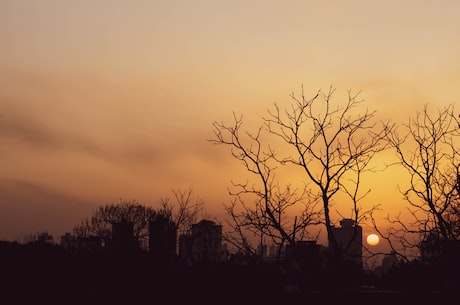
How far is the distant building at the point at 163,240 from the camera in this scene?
37.6m

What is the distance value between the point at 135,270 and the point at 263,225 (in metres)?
18.8

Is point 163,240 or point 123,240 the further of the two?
point 123,240

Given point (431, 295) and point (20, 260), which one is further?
point (20, 260)

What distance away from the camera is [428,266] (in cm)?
1220

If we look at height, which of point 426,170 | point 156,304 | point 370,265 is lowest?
point 156,304

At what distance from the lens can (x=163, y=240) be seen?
1594 inches

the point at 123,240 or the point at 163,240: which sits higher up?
the point at 123,240

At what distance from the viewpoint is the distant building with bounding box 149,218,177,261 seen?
3760 cm

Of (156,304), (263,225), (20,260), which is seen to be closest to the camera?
(263,225)

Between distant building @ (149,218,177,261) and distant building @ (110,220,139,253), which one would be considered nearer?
distant building @ (149,218,177,261)

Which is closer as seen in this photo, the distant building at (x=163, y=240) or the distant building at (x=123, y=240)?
the distant building at (x=163, y=240)

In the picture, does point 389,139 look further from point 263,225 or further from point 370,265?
point 370,265

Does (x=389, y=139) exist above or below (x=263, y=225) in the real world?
above

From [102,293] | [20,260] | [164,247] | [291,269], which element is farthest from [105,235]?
[291,269]
